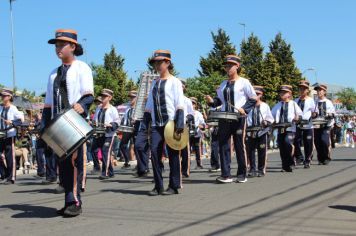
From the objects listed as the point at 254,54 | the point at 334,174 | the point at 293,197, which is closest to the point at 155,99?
the point at 293,197

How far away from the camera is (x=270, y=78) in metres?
61.9

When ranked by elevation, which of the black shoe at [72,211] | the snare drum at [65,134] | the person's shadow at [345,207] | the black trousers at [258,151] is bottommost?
the person's shadow at [345,207]

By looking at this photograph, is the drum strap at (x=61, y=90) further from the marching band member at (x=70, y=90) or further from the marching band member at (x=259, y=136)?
the marching band member at (x=259, y=136)

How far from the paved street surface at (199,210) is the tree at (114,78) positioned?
4130 centimetres

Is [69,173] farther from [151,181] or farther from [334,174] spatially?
[334,174]

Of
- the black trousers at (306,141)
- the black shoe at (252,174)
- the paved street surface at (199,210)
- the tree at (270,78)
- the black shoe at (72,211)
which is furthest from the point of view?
the tree at (270,78)

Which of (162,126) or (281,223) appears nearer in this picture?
(281,223)

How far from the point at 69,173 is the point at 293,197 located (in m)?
3.44

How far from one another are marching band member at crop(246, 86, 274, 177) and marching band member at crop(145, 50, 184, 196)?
3.57 metres

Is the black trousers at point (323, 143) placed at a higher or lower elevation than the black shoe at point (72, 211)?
higher

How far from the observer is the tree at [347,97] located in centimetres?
12406

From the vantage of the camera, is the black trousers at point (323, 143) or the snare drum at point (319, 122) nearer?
the snare drum at point (319, 122)

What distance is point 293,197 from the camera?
837 centimetres

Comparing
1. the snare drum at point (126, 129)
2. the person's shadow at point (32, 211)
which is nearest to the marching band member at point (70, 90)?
the person's shadow at point (32, 211)
